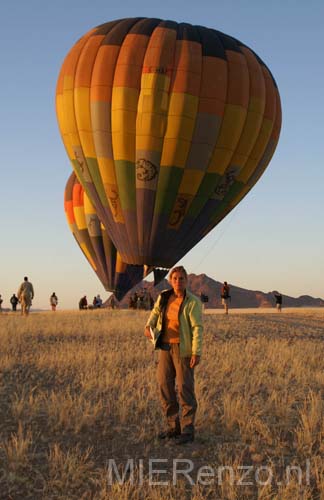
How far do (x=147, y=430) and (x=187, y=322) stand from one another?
1475 mm

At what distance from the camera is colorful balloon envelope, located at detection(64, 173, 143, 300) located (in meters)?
34.7

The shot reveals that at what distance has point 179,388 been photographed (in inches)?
258

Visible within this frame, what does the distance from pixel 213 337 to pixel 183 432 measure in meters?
9.78

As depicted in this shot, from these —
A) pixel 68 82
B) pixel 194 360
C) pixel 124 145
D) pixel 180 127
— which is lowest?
pixel 194 360

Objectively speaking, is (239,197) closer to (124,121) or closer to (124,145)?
(124,145)

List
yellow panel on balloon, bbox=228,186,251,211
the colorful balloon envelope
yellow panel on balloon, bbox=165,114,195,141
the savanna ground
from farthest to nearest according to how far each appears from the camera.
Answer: the colorful balloon envelope, yellow panel on balloon, bbox=228,186,251,211, yellow panel on balloon, bbox=165,114,195,141, the savanna ground

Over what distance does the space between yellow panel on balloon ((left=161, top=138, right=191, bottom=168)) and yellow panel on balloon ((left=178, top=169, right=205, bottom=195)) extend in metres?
0.42

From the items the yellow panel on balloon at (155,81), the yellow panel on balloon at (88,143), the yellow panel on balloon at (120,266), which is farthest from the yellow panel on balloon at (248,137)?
the yellow panel on balloon at (120,266)

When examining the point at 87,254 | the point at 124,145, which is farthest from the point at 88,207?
the point at 124,145

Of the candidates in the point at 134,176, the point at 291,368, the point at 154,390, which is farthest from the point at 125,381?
the point at 134,176

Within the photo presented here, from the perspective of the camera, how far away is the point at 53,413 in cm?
729

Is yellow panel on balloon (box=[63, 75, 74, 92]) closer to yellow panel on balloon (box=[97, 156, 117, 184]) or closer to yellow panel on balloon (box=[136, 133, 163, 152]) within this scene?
yellow panel on balloon (box=[97, 156, 117, 184])

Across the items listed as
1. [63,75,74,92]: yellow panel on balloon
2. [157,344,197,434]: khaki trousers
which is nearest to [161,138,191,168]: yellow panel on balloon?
[63,75,74,92]: yellow panel on balloon

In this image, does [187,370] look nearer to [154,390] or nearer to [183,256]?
[154,390]
